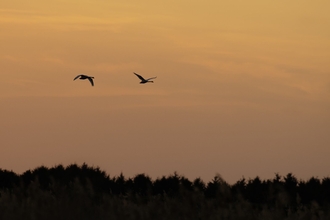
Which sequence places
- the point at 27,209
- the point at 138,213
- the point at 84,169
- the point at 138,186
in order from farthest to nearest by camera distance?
the point at 84,169 → the point at 138,186 → the point at 27,209 → the point at 138,213

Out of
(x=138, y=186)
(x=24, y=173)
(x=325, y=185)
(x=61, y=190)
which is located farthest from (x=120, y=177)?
(x=61, y=190)

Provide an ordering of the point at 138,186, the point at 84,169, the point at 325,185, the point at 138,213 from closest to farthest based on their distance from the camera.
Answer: the point at 138,213, the point at 325,185, the point at 138,186, the point at 84,169

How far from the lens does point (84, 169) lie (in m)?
40.3

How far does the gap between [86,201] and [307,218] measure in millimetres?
4920

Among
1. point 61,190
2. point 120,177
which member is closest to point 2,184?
point 120,177

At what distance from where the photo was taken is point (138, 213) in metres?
15.6

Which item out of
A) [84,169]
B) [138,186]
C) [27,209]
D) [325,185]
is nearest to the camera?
[27,209]

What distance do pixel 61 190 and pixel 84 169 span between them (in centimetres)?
2314

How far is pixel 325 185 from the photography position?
30531 mm

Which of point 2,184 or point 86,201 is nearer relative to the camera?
point 86,201

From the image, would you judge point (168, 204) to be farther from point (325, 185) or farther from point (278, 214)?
point (325, 185)

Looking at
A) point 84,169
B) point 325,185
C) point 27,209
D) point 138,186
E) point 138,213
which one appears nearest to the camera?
point 138,213

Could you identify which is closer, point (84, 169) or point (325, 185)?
point (325, 185)

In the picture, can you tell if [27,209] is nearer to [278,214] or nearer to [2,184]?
[278,214]
